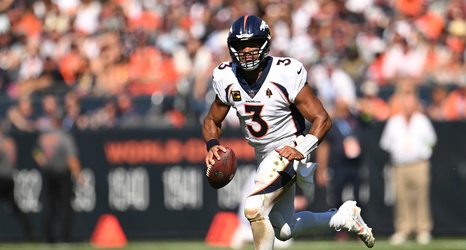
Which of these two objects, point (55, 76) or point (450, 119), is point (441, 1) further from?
point (55, 76)

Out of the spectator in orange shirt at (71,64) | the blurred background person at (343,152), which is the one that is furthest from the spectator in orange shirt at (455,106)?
the spectator in orange shirt at (71,64)

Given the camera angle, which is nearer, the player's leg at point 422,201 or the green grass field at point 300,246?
the green grass field at point 300,246

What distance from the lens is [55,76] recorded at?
1772 cm

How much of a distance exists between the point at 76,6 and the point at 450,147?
26.0 ft

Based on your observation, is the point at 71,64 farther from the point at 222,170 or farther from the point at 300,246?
the point at 222,170

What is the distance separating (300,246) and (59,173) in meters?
3.67

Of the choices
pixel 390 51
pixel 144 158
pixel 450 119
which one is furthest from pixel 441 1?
pixel 144 158

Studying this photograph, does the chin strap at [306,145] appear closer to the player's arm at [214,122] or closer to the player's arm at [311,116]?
the player's arm at [311,116]

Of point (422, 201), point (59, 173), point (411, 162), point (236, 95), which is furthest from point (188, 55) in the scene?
point (236, 95)

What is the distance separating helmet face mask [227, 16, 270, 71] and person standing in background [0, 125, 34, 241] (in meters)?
8.04

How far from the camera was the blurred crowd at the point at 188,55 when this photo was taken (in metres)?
16.0

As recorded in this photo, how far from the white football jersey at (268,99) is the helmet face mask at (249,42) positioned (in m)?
0.15

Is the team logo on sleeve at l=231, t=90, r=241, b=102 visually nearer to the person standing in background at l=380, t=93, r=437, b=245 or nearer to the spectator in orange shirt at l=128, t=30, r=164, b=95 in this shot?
the person standing in background at l=380, t=93, r=437, b=245

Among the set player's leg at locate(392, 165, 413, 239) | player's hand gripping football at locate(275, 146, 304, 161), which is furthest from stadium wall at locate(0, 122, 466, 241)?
player's hand gripping football at locate(275, 146, 304, 161)
